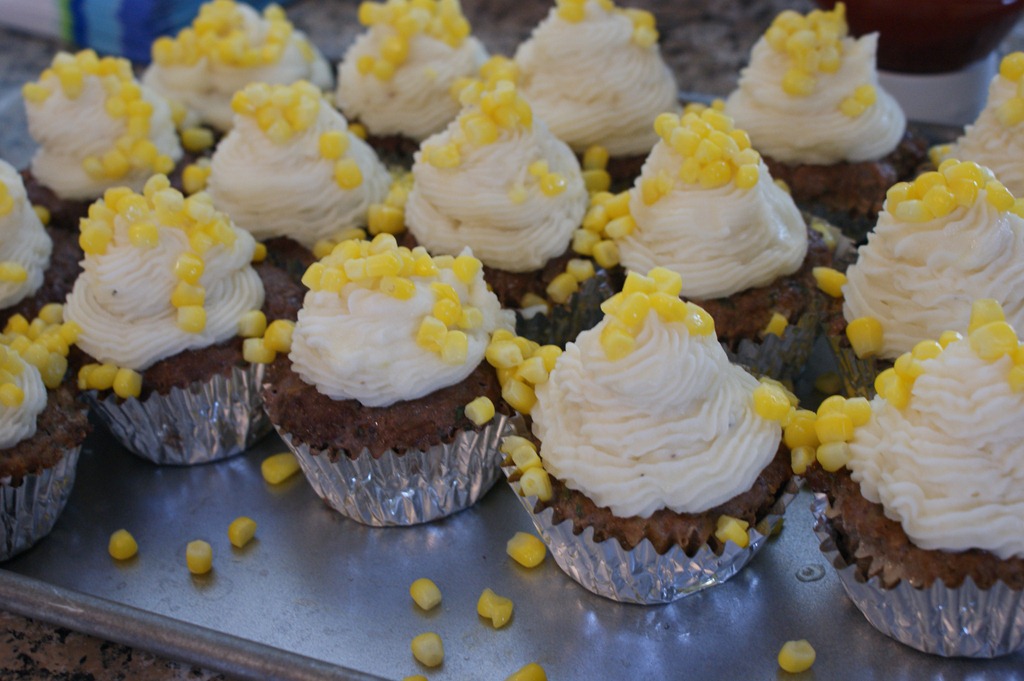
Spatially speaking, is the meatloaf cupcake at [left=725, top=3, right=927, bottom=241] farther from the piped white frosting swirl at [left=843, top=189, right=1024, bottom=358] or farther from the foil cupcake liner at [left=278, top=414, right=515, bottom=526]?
the foil cupcake liner at [left=278, top=414, right=515, bottom=526]

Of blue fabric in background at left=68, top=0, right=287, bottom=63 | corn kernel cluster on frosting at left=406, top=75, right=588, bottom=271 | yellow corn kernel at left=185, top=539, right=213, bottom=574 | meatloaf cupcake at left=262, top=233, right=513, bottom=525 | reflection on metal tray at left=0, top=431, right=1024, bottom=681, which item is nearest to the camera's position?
reflection on metal tray at left=0, top=431, right=1024, bottom=681

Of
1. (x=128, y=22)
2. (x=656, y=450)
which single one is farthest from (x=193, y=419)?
(x=128, y=22)

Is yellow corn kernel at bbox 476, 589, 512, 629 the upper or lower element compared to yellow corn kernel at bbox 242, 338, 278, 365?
lower

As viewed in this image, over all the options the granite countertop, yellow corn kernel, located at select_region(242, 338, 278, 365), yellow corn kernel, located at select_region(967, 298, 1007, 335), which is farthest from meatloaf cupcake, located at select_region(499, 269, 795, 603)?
the granite countertop

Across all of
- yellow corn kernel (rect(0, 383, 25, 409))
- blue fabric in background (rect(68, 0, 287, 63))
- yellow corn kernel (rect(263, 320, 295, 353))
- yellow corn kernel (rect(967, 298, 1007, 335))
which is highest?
yellow corn kernel (rect(967, 298, 1007, 335))

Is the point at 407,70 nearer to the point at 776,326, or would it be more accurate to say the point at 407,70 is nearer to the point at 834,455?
the point at 776,326

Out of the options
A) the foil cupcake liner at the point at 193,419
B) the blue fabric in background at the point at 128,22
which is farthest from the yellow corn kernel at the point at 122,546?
the blue fabric in background at the point at 128,22

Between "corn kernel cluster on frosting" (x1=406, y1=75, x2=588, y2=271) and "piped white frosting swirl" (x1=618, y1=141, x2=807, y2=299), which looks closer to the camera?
"piped white frosting swirl" (x1=618, y1=141, x2=807, y2=299)
